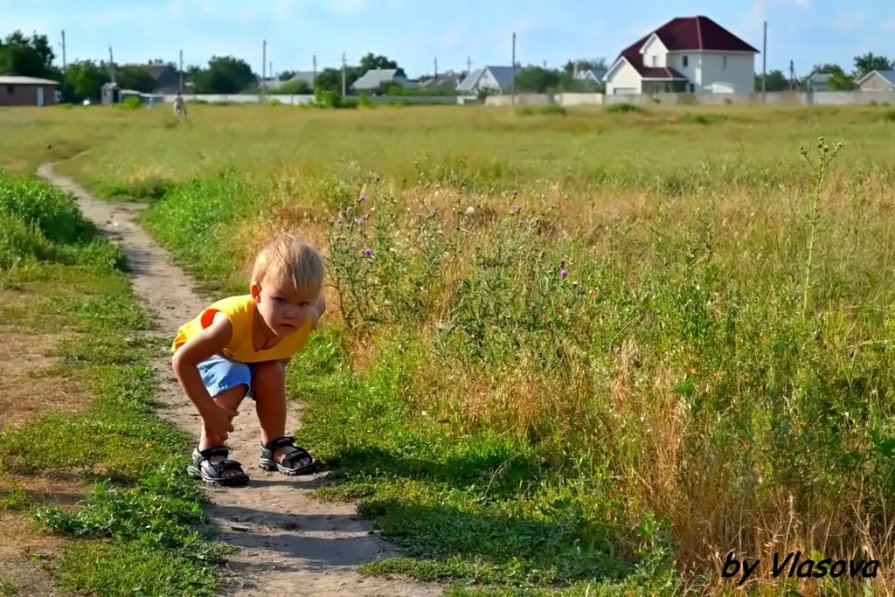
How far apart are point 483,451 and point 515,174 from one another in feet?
43.7

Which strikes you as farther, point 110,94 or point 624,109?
point 110,94

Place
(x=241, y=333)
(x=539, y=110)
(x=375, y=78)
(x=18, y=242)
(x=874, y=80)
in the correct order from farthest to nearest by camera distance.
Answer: (x=375, y=78)
(x=874, y=80)
(x=539, y=110)
(x=18, y=242)
(x=241, y=333)

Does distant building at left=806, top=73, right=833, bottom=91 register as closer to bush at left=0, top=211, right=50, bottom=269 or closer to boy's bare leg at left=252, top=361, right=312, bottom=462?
bush at left=0, top=211, right=50, bottom=269

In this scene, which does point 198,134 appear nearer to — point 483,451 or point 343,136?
point 343,136

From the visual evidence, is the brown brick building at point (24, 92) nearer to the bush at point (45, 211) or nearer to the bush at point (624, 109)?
the bush at point (624, 109)

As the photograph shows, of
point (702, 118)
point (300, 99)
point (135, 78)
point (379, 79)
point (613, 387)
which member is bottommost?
point (613, 387)

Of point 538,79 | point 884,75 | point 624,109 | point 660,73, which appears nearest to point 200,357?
point 624,109

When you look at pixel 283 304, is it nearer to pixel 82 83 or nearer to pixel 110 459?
pixel 110 459

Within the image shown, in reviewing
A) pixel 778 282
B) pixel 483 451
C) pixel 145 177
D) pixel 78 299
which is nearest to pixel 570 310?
pixel 483 451

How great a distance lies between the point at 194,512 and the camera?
509 centimetres

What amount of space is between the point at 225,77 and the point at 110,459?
306 feet

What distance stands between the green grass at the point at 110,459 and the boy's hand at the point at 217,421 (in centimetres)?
26

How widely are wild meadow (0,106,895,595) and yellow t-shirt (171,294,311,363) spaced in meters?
0.68

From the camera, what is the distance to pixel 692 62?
8062cm
